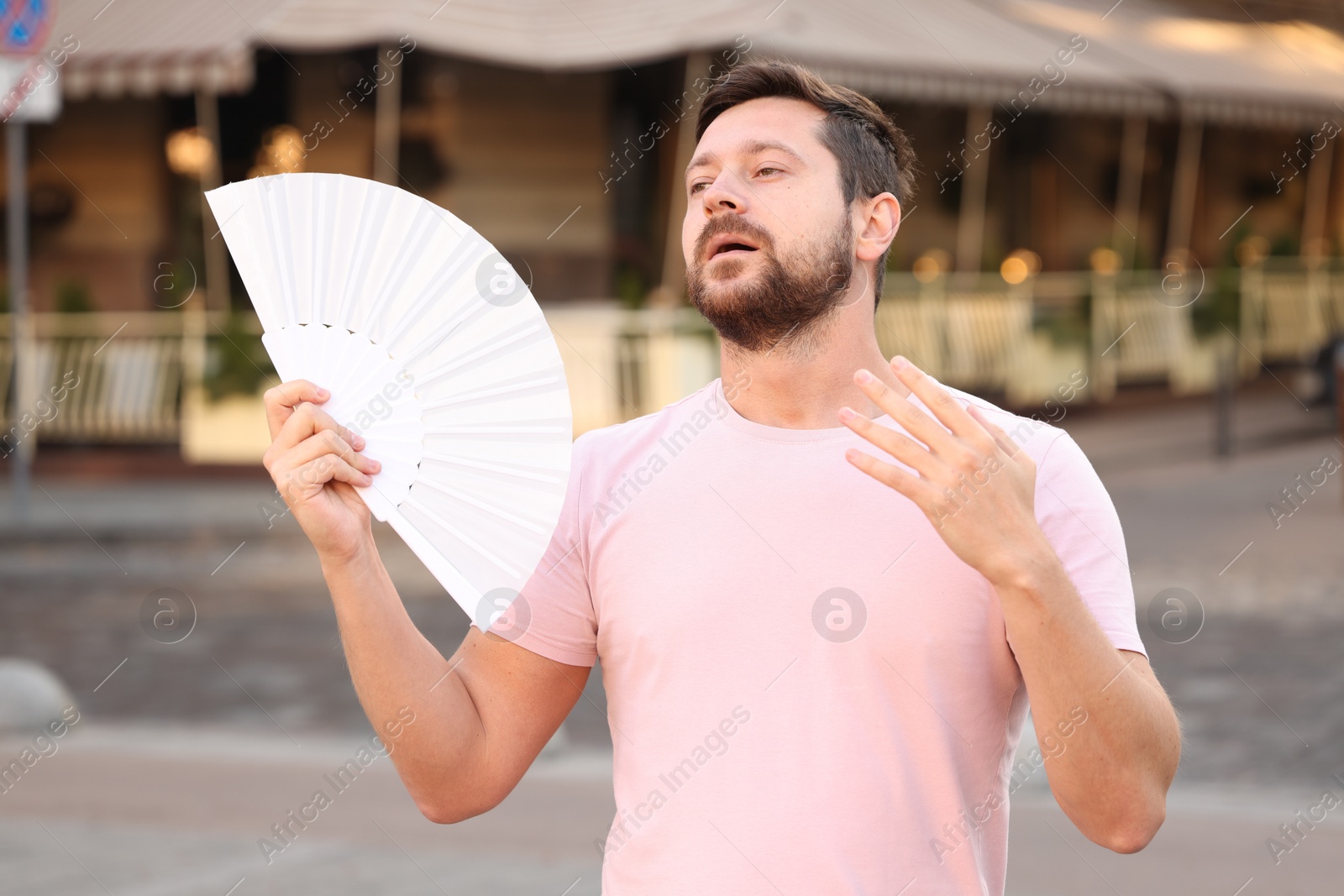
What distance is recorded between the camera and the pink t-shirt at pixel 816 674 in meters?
2.15

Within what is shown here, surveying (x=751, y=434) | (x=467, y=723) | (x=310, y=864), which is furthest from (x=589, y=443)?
(x=310, y=864)

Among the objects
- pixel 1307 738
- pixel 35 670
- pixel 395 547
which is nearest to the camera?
pixel 1307 738

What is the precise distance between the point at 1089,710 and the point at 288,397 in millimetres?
1034

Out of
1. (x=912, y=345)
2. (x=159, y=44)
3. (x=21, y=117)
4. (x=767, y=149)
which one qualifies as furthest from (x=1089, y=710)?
(x=912, y=345)

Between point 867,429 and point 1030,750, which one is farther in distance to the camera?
point 1030,750

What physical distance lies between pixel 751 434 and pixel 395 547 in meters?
10.3

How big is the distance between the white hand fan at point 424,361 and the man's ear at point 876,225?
20.3 inches

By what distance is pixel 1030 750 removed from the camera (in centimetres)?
606

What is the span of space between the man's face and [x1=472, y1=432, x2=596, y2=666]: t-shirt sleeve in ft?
1.08

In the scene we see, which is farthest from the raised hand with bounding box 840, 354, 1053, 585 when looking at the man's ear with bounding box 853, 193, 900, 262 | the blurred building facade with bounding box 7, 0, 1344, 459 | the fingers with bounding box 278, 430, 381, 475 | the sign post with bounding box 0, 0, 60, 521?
the blurred building facade with bounding box 7, 0, 1344, 459

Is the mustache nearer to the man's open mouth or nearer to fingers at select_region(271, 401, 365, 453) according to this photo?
the man's open mouth

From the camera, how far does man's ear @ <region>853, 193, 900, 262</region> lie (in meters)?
2.45

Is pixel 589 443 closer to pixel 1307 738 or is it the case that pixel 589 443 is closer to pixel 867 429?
pixel 867 429

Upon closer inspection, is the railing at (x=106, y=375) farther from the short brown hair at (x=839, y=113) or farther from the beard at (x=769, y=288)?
the beard at (x=769, y=288)
